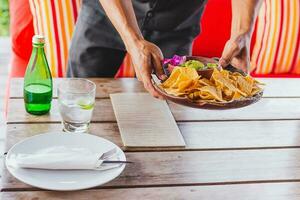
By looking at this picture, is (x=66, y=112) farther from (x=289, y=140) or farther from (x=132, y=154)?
(x=289, y=140)

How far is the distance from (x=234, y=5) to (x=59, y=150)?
2.68ft

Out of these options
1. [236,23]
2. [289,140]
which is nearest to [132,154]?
[289,140]

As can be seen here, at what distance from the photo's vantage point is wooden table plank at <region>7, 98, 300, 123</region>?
132 cm

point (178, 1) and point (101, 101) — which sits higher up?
point (178, 1)

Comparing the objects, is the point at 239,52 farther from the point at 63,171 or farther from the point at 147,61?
the point at 63,171

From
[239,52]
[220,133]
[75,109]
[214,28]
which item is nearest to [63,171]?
[75,109]

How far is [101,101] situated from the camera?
4.75 feet

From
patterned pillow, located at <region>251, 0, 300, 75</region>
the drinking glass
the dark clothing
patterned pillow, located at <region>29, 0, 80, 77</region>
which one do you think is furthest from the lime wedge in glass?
patterned pillow, located at <region>251, 0, 300, 75</region>

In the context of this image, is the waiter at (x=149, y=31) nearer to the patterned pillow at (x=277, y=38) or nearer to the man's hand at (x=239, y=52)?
the man's hand at (x=239, y=52)

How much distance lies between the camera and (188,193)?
1.07 metres

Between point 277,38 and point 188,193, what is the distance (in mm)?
1564

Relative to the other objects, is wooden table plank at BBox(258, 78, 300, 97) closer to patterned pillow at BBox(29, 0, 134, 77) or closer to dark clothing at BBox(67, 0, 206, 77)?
dark clothing at BBox(67, 0, 206, 77)

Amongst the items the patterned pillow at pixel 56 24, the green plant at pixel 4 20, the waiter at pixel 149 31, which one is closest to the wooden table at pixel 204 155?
the waiter at pixel 149 31

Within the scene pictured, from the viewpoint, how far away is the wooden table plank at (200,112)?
1.32 m
